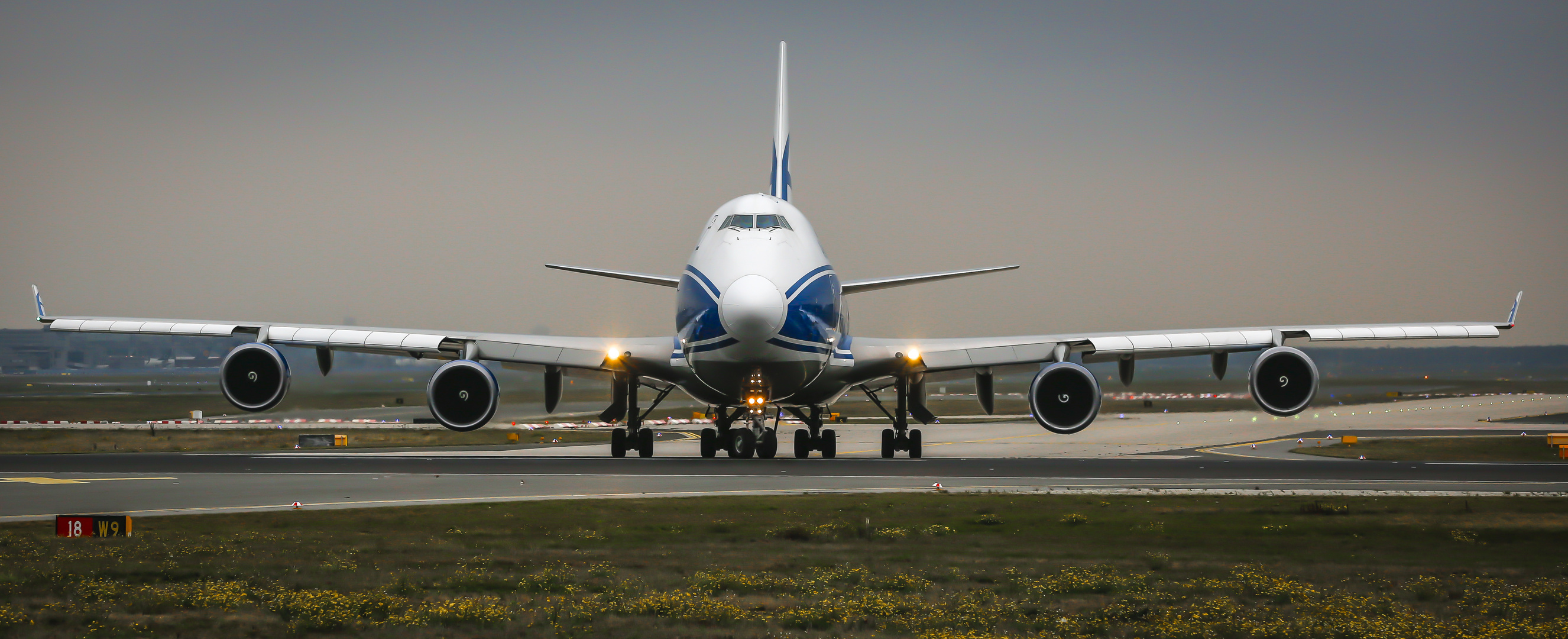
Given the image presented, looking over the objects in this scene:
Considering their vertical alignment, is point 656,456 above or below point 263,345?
below

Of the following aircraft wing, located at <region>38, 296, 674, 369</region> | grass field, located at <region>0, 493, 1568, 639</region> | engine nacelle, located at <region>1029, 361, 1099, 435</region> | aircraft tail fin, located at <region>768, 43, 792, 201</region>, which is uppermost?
aircraft tail fin, located at <region>768, 43, 792, 201</region>

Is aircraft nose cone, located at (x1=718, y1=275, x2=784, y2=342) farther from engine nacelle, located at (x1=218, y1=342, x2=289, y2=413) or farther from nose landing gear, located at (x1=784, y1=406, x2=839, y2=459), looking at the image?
engine nacelle, located at (x1=218, y1=342, x2=289, y2=413)

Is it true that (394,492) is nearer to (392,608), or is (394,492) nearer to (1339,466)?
(392,608)

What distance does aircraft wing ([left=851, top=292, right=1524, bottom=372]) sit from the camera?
95.2ft

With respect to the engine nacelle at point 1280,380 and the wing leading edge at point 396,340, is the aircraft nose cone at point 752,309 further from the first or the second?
the engine nacelle at point 1280,380

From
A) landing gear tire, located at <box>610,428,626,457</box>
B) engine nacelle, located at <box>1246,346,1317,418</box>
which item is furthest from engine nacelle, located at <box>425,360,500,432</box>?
engine nacelle, located at <box>1246,346,1317,418</box>

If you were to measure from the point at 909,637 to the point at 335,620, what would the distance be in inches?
170

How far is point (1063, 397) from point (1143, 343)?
9.30ft

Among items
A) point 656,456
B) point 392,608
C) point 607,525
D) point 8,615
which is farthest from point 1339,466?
point 8,615

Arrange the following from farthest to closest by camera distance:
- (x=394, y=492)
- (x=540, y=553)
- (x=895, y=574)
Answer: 1. (x=394, y=492)
2. (x=540, y=553)
3. (x=895, y=574)

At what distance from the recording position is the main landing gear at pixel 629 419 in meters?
31.0

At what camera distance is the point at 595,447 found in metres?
36.1

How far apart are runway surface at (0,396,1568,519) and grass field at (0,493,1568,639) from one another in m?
2.39

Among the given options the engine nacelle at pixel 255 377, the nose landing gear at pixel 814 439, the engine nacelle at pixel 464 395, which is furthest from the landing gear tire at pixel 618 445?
the engine nacelle at pixel 255 377
